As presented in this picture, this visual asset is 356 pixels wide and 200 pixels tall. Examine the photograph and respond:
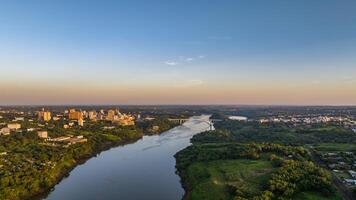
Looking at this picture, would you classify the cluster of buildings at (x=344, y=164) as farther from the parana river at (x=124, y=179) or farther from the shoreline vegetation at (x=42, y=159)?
the shoreline vegetation at (x=42, y=159)

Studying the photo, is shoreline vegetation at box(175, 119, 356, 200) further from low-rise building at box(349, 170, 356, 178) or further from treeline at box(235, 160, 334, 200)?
low-rise building at box(349, 170, 356, 178)

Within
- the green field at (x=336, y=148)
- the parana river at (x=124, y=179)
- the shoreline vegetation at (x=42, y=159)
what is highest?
the green field at (x=336, y=148)

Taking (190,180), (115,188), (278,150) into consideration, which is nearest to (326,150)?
(278,150)

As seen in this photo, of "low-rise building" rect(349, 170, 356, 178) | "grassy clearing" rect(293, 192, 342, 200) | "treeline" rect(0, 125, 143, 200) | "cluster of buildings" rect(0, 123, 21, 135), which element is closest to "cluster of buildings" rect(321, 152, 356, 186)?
"low-rise building" rect(349, 170, 356, 178)

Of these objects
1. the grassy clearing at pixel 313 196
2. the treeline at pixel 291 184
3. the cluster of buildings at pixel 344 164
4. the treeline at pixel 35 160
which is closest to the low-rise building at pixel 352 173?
the cluster of buildings at pixel 344 164

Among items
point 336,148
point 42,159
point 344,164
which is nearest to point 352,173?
point 344,164

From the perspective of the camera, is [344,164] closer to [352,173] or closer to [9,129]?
[352,173]
